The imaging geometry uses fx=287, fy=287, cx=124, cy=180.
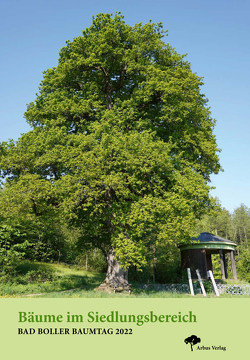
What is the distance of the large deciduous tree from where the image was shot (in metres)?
14.9

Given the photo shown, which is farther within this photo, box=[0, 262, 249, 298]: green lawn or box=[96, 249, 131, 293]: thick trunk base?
box=[96, 249, 131, 293]: thick trunk base

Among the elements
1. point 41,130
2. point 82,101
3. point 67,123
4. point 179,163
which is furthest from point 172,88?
point 41,130

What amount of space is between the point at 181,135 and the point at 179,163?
2.44m

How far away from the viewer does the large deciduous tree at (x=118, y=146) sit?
14883mm

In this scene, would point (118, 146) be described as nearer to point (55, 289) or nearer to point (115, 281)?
point (115, 281)

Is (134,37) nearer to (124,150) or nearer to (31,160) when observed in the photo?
(124,150)
